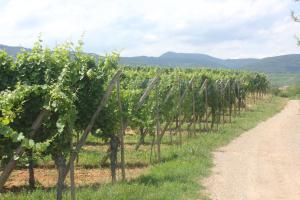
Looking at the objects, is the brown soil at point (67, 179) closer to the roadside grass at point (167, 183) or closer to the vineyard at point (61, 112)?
the vineyard at point (61, 112)

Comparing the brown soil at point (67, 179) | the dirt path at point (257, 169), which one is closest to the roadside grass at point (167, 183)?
the dirt path at point (257, 169)

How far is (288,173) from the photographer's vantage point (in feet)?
40.3

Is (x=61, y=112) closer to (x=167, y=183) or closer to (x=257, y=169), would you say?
(x=167, y=183)

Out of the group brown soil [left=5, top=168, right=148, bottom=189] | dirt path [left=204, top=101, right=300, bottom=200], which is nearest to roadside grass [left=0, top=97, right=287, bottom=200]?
dirt path [left=204, top=101, right=300, bottom=200]

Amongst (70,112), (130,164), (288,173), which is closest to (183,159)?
(130,164)

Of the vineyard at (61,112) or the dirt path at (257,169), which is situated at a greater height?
the vineyard at (61,112)

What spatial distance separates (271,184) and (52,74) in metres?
5.64

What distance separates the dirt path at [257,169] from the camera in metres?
10.1

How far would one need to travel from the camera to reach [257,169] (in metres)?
12.9

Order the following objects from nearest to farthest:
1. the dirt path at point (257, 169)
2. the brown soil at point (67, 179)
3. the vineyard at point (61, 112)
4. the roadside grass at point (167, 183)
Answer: the vineyard at point (61, 112), the roadside grass at point (167, 183), the dirt path at point (257, 169), the brown soil at point (67, 179)

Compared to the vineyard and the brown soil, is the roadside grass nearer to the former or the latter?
the vineyard

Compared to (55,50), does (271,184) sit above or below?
below

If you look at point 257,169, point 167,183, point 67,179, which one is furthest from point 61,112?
point 257,169

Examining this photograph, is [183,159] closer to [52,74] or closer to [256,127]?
[52,74]
